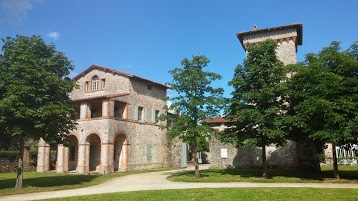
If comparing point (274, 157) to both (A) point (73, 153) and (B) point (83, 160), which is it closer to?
(B) point (83, 160)

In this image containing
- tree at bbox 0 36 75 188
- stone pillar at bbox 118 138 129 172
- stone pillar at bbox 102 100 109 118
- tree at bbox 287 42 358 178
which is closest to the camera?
tree at bbox 0 36 75 188

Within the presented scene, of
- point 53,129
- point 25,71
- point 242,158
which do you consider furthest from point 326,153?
point 25,71

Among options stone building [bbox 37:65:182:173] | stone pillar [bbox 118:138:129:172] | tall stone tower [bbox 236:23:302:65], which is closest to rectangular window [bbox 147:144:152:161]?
stone building [bbox 37:65:182:173]

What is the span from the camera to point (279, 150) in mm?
25422

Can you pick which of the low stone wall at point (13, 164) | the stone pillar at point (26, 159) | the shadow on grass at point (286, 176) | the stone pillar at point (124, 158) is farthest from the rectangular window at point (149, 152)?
the stone pillar at point (26, 159)

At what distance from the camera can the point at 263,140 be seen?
1930cm

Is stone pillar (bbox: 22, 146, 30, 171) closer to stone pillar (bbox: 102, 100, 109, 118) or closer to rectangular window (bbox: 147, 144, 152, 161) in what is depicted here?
stone pillar (bbox: 102, 100, 109, 118)

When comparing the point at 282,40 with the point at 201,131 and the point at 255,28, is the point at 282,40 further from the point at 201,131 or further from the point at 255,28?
the point at 201,131

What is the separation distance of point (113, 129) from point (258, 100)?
553 inches

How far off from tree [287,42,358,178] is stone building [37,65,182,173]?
45.8 feet

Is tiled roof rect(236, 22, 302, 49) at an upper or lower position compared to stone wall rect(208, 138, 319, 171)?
upper

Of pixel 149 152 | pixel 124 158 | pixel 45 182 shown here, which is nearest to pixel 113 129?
pixel 124 158

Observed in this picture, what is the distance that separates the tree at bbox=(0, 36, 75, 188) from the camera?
1571 centimetres

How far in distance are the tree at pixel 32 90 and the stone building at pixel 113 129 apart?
9144 mm
